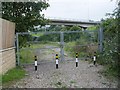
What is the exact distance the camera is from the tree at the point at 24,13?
1200 cm

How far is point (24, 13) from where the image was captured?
41.2 ft

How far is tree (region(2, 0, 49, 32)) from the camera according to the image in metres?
12.0

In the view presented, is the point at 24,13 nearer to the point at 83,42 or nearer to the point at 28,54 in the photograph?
the point at 28,54

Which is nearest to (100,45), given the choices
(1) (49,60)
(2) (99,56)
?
(2) (99,56)

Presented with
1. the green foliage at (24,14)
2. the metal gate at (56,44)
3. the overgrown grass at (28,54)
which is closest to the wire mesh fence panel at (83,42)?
the metal gate at (56,44)

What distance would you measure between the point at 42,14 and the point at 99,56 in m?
4.28

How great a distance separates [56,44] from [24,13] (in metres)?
2.70

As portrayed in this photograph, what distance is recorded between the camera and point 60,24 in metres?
42.8

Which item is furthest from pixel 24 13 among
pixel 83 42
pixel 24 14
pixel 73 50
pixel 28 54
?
pixel 73 50

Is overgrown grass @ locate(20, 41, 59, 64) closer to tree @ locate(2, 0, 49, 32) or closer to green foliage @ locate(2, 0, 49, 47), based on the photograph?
green foliage @ locate(2, 0, 49, 47)

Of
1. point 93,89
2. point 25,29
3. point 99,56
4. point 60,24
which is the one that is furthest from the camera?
point 60,24

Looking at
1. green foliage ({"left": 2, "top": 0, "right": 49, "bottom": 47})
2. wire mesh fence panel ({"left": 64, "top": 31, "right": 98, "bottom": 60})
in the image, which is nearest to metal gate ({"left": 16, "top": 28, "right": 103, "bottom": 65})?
wire mesh fence panel ({"left": 64, "top": 31, "right": 98, "bottom": 60})

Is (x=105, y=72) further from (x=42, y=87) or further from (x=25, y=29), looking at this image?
(x=25, y=29)

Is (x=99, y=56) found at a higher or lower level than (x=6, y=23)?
lower
